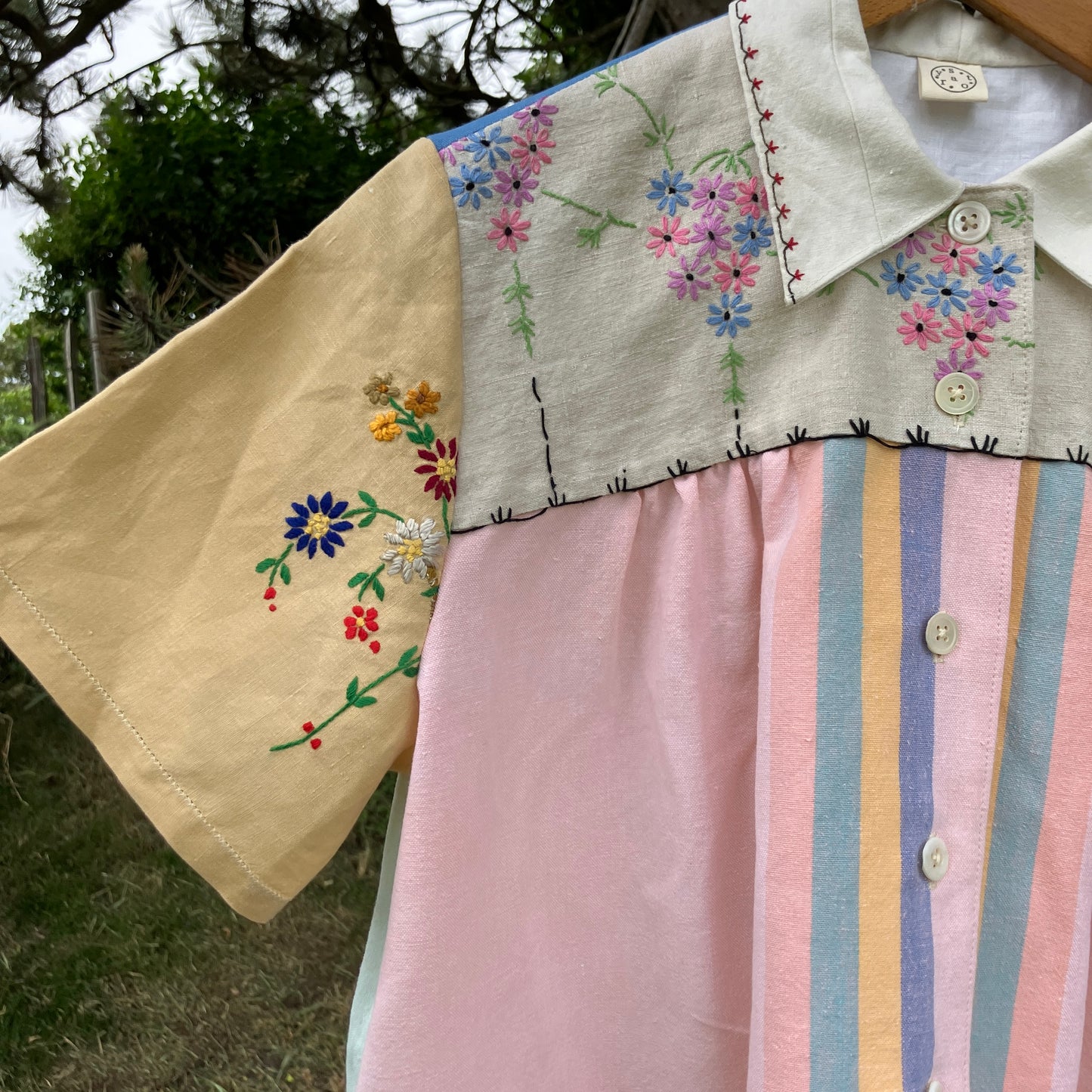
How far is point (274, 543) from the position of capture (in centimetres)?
46

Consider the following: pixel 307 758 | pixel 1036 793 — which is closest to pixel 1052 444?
pixel 1036 793

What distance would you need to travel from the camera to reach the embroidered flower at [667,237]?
1.59ft

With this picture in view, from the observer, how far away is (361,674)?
1.50ft

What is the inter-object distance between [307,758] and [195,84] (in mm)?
1142

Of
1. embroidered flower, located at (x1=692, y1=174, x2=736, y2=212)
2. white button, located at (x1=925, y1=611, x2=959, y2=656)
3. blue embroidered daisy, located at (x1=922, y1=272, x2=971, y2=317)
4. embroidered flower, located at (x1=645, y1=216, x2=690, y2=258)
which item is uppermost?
embroidered flower, located at (x1=692, y1=174, x2=736, y2=212)

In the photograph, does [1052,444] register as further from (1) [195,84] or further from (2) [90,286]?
(2) [90,286]

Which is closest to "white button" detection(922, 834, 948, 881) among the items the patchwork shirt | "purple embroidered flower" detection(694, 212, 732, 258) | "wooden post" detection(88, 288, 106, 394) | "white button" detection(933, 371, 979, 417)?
the patchwork shirt

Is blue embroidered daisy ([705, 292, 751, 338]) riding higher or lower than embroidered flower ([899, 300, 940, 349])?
higher

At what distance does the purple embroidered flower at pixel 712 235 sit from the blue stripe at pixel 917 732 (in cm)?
15

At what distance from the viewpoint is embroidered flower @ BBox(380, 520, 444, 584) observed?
1.52 ft

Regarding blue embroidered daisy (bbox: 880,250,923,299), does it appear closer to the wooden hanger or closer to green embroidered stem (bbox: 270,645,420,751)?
the wooden hanger

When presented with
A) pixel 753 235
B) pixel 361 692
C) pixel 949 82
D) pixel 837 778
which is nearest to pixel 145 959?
pixel 361 692

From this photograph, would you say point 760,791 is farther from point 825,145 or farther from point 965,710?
point 825,145

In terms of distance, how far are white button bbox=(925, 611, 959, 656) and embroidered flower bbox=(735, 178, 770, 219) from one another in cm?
24
